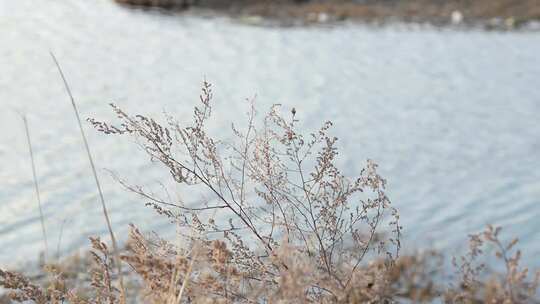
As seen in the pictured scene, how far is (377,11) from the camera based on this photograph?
2280cm

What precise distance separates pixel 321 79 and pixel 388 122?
2.53 metres

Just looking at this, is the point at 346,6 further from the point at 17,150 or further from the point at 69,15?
the point at 17,150

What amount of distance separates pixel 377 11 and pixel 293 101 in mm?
11087

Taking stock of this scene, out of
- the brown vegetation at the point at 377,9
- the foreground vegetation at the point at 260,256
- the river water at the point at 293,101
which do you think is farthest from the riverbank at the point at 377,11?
the foreground vegetation at the point at 260,256

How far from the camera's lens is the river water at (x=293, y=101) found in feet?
27.8

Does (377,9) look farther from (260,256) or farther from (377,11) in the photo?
(260,256)

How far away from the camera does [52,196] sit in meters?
8.62

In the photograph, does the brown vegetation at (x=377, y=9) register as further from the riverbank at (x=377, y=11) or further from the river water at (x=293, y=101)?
the river water at (x=293, y=101)

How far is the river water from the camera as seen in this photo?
27.8 feet

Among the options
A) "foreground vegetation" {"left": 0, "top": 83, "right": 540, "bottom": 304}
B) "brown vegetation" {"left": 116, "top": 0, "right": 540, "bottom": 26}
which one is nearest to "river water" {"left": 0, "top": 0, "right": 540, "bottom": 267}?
"brown vegetation" {"left": 116, "top": 0, "right": 540, "bottom": 26}

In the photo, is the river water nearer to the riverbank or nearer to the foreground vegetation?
the riverbank

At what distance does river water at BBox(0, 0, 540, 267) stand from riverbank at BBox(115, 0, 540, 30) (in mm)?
1482

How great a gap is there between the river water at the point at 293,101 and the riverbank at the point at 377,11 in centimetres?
148

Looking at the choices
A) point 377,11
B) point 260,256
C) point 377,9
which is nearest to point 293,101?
point 260,256
